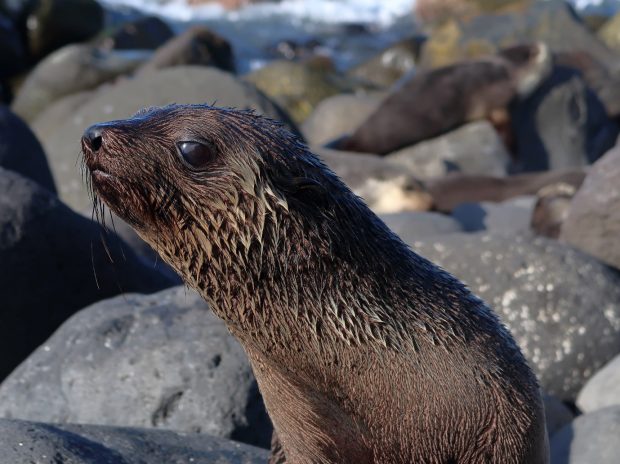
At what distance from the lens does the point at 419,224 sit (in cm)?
926

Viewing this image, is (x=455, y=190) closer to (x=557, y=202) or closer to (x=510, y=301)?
(x=557, y=202)

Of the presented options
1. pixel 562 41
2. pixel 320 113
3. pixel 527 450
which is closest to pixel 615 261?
pixel 527 450

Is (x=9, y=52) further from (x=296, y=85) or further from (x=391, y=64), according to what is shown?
(x=391, y=64)

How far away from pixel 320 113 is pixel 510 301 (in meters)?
11.1

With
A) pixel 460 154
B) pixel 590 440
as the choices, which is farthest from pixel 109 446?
pixel 460 154

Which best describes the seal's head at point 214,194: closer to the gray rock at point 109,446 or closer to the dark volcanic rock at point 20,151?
the gray rock at point 109,446

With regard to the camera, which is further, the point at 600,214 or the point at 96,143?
the point at 600,214

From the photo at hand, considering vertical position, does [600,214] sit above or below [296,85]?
below

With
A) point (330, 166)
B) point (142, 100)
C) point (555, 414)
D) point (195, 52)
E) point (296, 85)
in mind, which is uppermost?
point (296, 85)

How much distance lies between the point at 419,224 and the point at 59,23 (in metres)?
19.7

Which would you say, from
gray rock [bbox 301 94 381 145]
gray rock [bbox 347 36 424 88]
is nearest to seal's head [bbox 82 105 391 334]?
gray rock [bbox 301 94 381 145]

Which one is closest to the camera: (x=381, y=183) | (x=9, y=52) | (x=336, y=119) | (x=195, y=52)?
(x=381, y=183)

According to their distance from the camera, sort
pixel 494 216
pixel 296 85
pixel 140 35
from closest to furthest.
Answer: pixel 494 216 < pixel 296 85 < pixel 140 35

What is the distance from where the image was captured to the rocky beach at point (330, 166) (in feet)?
17.7
